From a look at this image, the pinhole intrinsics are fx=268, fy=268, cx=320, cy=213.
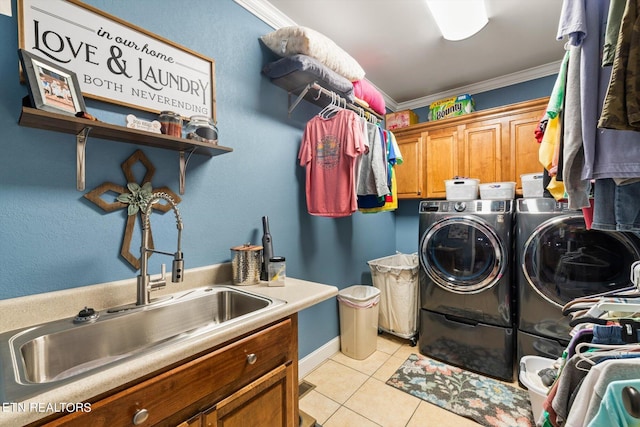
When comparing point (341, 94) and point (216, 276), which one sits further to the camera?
point (341, 94)

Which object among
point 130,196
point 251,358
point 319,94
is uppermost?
point 319,94

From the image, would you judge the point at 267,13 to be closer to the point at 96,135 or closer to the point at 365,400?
the point at 96,135

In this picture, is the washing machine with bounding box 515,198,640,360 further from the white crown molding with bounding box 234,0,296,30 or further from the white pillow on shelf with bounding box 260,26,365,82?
the white crown molding with bounding box 234,0,296,30

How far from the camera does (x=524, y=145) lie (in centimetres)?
228

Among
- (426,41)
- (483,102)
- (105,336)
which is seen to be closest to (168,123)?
(105,336)

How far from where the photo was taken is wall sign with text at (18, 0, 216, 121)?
1010 millimetres

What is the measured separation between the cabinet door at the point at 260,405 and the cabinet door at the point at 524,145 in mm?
2382

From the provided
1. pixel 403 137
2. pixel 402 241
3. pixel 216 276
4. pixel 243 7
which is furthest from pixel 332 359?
pixel 243 7

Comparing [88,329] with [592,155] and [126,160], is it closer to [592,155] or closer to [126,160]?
[126,160]

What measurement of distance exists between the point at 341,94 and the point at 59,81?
5.11 ft

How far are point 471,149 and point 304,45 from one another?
181cm

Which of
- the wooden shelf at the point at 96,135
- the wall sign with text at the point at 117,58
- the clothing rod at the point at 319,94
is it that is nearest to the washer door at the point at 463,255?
the clothing rod at the point at 319,94

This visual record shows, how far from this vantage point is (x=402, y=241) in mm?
3309

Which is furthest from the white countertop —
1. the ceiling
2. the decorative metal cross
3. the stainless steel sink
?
the ceiling
